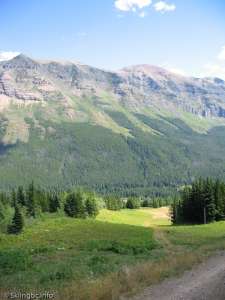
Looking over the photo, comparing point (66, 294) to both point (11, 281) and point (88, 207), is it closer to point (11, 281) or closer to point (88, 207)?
point (11, 281)

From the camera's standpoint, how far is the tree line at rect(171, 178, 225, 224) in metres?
107

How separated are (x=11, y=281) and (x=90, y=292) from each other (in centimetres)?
750

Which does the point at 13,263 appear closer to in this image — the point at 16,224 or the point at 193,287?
the point at 193,287

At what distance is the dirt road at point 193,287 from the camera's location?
20266 mm

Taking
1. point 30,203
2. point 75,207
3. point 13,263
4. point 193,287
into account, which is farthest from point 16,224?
point 193,287

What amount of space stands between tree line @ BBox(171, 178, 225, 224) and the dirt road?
81557 millimetres

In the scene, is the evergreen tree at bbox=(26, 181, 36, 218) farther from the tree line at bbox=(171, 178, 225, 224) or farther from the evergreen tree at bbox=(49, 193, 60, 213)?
the tree line at bbox=(171, 178, 225, 224)

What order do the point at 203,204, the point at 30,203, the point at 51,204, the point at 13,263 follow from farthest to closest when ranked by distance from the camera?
the point at 51,204 < the point at 30,203 < the point at 203,204 < the point at 13,263

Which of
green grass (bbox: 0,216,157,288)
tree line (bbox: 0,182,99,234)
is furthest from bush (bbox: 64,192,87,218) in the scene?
green grass (bbox: 0,216,157,288)

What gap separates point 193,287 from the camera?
22.2 meters

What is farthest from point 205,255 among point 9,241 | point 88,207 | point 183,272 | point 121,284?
point 88,207

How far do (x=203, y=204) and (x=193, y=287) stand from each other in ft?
289

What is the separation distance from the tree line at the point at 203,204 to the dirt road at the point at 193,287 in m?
81.6

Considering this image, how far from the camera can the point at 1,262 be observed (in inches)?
1377
